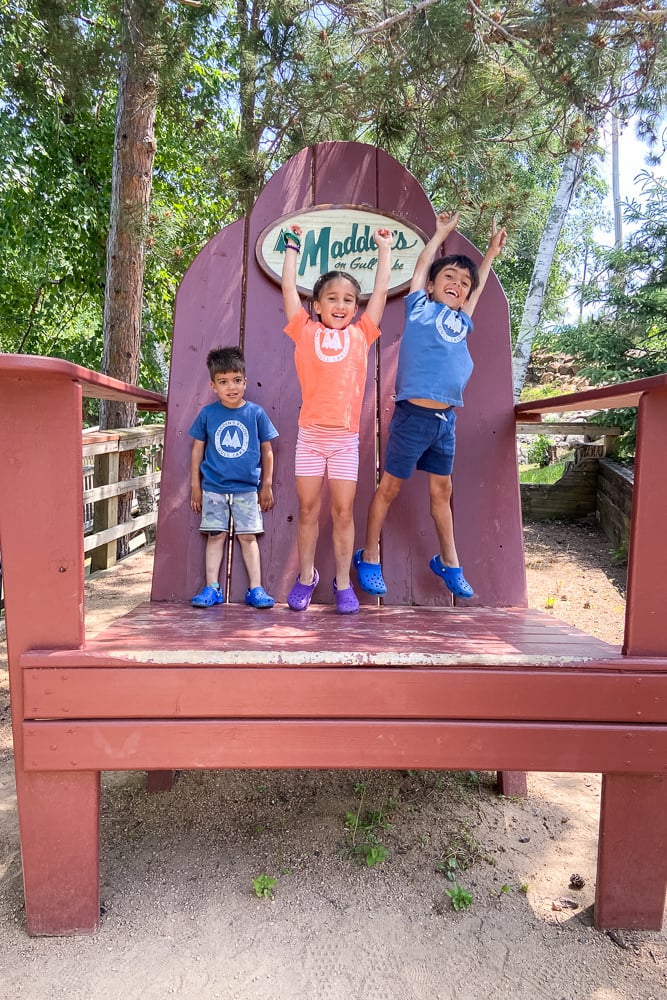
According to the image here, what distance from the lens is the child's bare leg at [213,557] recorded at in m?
2.29

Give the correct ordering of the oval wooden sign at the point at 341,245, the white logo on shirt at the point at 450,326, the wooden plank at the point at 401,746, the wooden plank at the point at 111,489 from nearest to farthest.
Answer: the wooden plank at the point at 401,746
the white logo on shirt at the point at 450,326
the oval wooden sign at the point at 341,245
the wooden plank at the point at 111,489

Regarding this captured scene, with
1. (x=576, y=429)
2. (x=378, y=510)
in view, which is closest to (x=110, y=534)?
(x=378, y=510)

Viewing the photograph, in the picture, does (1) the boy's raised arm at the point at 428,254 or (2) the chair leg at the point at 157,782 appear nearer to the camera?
(2) the chair leg at the point at 157,782

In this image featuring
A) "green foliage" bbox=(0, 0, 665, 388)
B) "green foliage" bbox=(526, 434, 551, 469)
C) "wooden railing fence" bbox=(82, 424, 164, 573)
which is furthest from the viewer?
"green foliage" bbox=(526, 434, 551, 469)

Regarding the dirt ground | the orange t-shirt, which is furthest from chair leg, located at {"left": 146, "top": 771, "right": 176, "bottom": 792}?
the orange t-shirt

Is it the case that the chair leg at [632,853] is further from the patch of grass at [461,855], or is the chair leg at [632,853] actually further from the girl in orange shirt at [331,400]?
the girl in orange shirt at [331,400]

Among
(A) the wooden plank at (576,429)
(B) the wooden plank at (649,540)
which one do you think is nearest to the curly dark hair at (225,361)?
(B) the wooden plank at (649,540)

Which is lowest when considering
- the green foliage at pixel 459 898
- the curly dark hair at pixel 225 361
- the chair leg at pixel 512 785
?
the chair leg at pixel 512 785

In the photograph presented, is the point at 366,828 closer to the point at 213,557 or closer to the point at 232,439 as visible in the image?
the point at 213,557

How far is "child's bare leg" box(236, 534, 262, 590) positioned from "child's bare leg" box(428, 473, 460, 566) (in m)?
0.60

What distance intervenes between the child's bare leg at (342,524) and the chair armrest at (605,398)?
25.4 inches

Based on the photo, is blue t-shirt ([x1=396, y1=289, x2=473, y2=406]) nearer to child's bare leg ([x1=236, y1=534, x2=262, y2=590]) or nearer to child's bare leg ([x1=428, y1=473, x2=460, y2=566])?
child's bare leg ([x1=428, y1=473, x2=460, y2=566])

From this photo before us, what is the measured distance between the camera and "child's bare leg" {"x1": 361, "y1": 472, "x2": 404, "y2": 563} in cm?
228

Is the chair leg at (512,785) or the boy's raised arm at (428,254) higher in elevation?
the boy's raised arm at (428,254)
